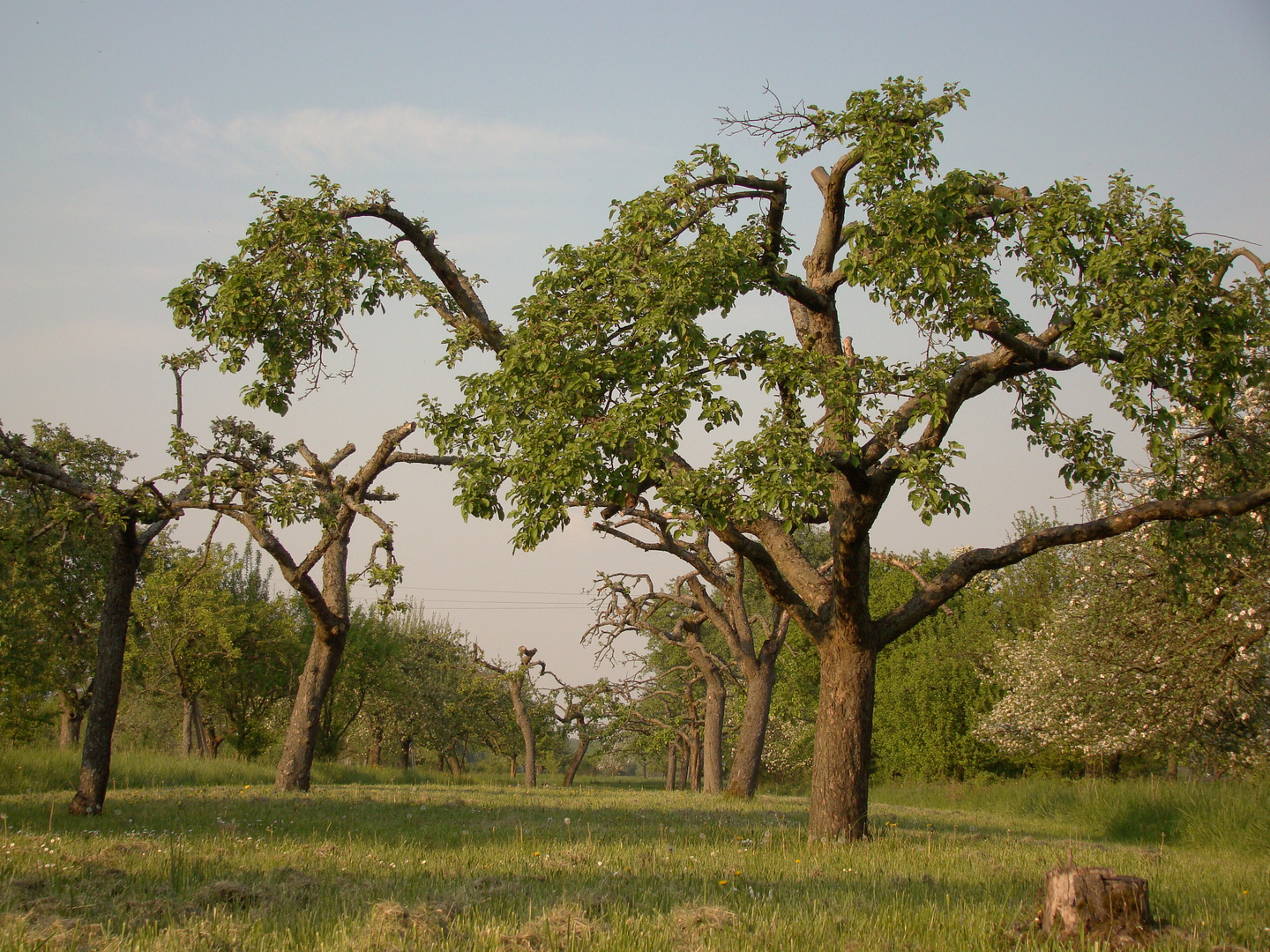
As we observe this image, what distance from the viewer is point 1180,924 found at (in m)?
5.96

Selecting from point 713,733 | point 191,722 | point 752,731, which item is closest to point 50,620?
point 191,722

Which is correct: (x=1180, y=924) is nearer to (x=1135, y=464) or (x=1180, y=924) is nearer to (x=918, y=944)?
(x=918, y=944)

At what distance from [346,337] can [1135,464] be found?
1500 centimetres

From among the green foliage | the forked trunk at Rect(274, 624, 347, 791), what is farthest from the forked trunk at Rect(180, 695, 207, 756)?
the forked trunk at Rect(274, 624, 347, 791)

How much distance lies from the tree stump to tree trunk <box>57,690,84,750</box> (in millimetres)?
37828

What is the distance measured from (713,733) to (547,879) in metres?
19.8

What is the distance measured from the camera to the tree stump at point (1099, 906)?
5430mm

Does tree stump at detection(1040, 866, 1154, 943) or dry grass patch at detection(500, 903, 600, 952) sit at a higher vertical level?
tree stump at detection(1040, 866, 1154, 943)

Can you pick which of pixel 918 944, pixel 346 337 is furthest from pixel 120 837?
pixel 918 944

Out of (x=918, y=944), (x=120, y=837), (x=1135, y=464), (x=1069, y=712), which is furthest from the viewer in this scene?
(x=1069, y=712)

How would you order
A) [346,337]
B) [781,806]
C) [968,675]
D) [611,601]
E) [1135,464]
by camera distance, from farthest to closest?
[968,675], [611,601], [781,806], [1135,464], [346,337]

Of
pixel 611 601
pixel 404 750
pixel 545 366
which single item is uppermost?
pixel 545 366

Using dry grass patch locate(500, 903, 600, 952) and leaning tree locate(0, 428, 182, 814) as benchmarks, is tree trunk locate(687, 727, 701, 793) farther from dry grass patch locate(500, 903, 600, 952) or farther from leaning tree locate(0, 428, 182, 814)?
dry grass patch locate(500, 903, 600, 952)

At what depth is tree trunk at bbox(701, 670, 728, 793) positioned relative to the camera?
25.9 m
